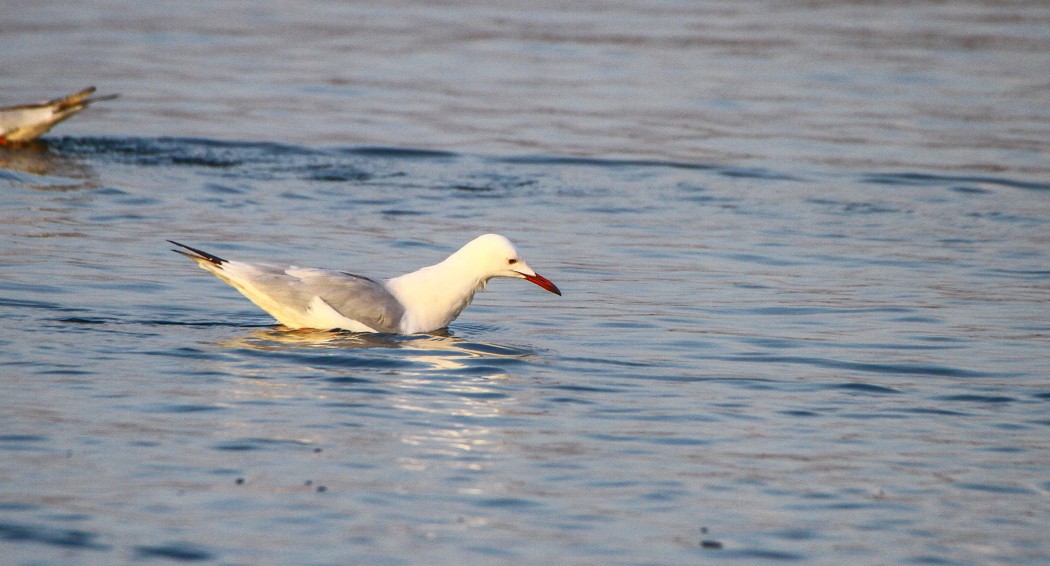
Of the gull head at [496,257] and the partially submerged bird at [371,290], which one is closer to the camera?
the partially submerged bird at [371,290]

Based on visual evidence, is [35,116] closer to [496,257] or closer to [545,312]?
[545,312]

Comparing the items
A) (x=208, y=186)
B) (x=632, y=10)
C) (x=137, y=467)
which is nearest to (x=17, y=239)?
(x=208, y=186)

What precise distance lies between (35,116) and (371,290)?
8.32 meters

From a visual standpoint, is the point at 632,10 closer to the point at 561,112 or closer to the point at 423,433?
the point at 561,112

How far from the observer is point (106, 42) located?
23.5 meters

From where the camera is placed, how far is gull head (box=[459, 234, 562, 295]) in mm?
9906

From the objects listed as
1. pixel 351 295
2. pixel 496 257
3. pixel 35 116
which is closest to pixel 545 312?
pixel 496 257

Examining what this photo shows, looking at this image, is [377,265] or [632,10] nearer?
[377,265]

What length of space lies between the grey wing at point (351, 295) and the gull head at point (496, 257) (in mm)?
710

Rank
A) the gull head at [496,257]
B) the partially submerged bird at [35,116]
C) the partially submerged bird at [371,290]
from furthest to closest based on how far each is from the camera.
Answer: the partially submerged bird at [35,116], the gull head at [496,257], the partially submerged bird at [371,290]

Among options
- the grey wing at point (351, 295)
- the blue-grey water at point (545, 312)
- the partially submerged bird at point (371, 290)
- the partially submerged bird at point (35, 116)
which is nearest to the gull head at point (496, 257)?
the partially submerged bird at point (371, 290)

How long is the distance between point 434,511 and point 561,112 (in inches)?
532

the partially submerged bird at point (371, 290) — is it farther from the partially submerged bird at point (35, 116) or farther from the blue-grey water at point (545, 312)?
the partially submerged bird at point (35, 116)

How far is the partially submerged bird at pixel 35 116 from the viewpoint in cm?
1620
